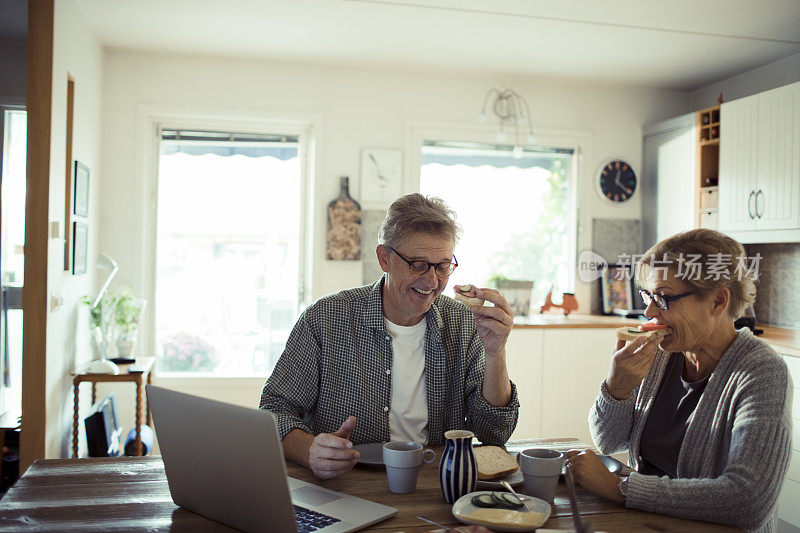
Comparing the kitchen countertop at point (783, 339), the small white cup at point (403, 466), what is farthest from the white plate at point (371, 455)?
the kitchen countertop at point (783, 339)

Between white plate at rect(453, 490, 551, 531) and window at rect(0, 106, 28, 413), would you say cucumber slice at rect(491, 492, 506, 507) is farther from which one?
window at rect(0, 106, 28, 413)

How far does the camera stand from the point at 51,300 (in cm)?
301

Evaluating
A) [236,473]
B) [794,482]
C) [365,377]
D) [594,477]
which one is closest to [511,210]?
[794,482]

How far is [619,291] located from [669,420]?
318 centimetres

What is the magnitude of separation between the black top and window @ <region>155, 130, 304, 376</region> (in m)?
3.03

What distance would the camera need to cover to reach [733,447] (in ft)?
4.64

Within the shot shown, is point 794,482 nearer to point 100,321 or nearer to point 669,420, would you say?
point 669,420

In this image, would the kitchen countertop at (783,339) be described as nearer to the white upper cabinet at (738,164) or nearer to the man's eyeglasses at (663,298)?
the white upper cabinet at (738,164)

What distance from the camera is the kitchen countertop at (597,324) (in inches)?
139

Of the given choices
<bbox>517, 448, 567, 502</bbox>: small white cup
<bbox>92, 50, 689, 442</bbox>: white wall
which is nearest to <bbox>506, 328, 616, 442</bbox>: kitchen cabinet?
<bbox>92, 50, 689, 442</bbox>: white wall

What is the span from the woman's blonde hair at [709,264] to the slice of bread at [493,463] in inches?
24.8

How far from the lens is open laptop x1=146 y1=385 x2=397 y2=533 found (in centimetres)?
107

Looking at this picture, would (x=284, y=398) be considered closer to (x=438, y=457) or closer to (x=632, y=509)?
(x=438, y=457)

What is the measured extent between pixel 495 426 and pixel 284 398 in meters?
0.59
